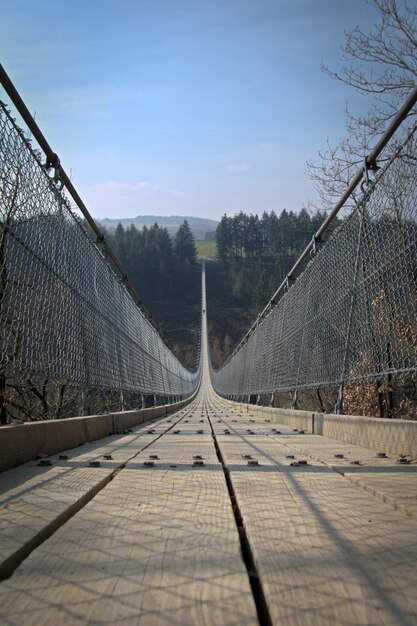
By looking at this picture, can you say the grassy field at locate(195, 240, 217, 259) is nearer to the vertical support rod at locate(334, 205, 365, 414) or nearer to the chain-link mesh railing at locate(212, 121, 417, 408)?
the chain-link mesh railing at locate(212, 121, 417, 408)

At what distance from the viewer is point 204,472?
8.94 ft

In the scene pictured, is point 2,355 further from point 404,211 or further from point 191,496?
point 404,211

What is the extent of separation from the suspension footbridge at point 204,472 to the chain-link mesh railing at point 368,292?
17 millimetres

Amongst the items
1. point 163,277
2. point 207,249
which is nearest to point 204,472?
point 163,277

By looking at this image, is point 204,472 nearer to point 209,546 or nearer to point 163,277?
point 209,546

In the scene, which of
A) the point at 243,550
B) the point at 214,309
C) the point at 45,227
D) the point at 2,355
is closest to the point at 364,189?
the point at 45,227

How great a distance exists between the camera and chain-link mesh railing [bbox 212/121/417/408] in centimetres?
334

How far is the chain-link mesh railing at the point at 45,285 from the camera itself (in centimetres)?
297

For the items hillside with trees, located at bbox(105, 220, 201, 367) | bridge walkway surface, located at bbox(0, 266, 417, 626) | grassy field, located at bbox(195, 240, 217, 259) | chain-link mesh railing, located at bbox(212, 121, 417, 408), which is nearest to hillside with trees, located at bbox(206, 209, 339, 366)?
hillside with trees, located at bbox(105, 220, 201, 367)

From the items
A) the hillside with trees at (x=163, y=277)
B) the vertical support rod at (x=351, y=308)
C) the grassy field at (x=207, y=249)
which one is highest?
the grassy field at (x=207, y=249)

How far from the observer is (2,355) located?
2822 mm

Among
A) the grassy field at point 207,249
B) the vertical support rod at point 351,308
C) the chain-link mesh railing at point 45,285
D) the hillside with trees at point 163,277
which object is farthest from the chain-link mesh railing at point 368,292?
the grassy field at point 207,249

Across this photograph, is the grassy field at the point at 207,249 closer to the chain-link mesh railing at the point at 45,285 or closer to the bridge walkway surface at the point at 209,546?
the chain-link mesh railing at the point at 45,285

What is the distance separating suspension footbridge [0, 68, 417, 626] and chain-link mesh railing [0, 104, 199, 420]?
2cm
